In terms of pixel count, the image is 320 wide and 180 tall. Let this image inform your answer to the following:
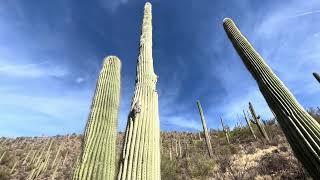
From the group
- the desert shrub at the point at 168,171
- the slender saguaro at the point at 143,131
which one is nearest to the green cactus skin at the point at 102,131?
the slender saguaro at the point at 143,131

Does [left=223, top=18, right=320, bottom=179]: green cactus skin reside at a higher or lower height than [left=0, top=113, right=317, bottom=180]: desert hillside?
lower

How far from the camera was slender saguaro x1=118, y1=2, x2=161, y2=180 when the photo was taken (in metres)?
2.56

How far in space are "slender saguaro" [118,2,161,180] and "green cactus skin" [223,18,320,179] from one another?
5.78 ft

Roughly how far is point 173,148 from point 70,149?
934cm

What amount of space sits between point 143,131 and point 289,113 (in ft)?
7.20

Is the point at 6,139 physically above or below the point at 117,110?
above

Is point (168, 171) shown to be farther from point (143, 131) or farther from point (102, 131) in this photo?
point (143, 131)

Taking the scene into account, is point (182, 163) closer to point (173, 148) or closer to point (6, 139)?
point (173, 148)

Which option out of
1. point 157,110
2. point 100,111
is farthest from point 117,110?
point 157,110

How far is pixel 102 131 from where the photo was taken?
4.99 metres

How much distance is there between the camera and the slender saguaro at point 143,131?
2.56 meters

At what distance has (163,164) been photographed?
16.7 metres

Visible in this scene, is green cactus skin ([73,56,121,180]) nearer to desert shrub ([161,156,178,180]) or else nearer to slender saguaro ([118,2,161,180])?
slender saguaro ([118,2,161,180])

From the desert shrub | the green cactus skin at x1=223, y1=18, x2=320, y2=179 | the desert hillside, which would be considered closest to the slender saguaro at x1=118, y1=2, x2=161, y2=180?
the green cactus skin at x1=223, y1=18, x2=320, y2=179
